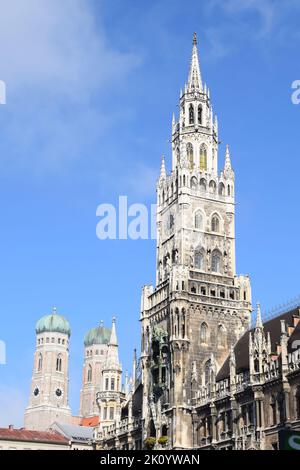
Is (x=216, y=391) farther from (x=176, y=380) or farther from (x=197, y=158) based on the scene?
(x=197, y=158)

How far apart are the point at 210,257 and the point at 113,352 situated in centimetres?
3309

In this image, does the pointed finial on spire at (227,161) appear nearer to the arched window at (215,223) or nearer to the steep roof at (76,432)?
the arched window at (215,223)

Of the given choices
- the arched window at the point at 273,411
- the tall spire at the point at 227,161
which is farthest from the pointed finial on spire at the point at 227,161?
the arched window at the point at 273,411

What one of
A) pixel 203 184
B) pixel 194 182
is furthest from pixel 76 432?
pixel 194 182

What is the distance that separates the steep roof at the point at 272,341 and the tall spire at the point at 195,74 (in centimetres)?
3463

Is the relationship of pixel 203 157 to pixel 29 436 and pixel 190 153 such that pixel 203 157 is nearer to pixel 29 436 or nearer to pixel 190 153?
pixel 190 153

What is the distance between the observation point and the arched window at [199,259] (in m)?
93.2

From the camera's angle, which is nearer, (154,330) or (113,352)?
(154,330)

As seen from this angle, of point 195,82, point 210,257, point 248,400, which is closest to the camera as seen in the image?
point 248,400

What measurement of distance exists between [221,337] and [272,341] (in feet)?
35.5

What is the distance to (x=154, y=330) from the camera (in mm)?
91250

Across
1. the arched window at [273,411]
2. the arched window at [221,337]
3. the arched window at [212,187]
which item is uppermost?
the arched window at [212,187]

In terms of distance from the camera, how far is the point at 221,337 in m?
89.6
